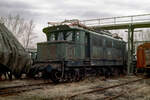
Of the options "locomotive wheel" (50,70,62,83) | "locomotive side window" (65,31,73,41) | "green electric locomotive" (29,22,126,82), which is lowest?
"locomotive wheel" (50,70,62,83)

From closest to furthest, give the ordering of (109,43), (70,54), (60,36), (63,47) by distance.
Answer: (63,47) < (70,54) < (60,36) < (109,43)

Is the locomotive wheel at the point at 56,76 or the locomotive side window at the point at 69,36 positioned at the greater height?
the locomotive side window at the point at 69,36

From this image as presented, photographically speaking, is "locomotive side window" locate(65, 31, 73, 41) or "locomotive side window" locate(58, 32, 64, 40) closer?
"locomotive side window" locate(65, 31, 73, 41)

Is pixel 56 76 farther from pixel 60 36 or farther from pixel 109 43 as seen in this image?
pixel 109 43

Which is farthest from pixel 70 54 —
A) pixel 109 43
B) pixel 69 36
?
pixel 109 43

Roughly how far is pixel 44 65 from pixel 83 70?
2778 millimetres

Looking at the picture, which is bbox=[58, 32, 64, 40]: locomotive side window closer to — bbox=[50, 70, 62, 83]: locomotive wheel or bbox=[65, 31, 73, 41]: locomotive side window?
bbox=[65, 31, 73, 41]: locomotive side window

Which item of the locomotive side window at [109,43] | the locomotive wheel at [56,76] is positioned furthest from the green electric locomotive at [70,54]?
the locomotive side window at [109,43]

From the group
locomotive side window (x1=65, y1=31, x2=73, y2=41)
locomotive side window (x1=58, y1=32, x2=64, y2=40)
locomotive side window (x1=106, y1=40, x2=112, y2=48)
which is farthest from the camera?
locomotive side window (x1=106, y1=40, x2=112, y2=48)

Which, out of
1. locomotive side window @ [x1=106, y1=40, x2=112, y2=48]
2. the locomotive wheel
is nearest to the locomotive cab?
Answer: the locomotive wheel

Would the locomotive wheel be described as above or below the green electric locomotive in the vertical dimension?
below

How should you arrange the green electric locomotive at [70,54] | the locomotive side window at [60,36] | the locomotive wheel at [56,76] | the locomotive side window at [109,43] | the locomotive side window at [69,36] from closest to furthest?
the locomotive wheel at [56,76], the green electric locomotive at [70,54], the locomotive side window at [69,36], the locomotive side window at [60,36], the locomotive side window at [109,43]

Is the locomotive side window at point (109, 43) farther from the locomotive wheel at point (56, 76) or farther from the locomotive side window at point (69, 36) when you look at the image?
the locomotive wheel at point (56, 76)

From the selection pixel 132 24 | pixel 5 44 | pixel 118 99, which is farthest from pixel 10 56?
pixel 132 24
